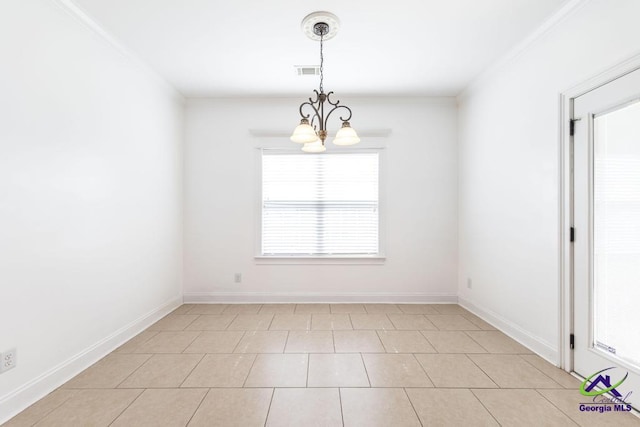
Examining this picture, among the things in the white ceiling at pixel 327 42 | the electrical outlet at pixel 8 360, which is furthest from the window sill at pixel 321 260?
the electrical outlet at pixel 8 360

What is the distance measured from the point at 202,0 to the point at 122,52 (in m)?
1.22

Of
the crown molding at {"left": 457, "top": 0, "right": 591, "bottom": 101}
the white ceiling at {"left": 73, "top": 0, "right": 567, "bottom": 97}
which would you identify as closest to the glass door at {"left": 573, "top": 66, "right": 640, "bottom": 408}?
the crown molding at {"left": 457, "top": 0, "right": 591, "bottom": 101}

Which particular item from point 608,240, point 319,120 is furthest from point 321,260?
point 608,240

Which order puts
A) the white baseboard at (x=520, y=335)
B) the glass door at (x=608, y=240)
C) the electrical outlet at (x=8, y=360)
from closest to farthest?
the electrical outlet at (x=8, y=360) → the glass door at (x=608, y=240) → the white baseboard at (x=520, y=335)

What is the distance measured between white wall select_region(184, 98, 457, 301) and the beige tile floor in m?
0.87

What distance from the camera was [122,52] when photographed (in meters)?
3.05

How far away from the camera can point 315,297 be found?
4363 millimetres

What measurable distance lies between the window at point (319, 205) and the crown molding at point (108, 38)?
152 cm

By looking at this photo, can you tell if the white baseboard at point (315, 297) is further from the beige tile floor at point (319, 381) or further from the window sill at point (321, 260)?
the beige tile floor at point (319, 381)

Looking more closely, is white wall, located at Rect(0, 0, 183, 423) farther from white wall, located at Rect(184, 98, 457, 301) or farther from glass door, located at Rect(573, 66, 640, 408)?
glass door, located at Rect(573, 66, 640, 408)

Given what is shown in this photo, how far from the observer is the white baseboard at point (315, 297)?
4.36 m

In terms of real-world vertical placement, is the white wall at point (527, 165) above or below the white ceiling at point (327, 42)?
below

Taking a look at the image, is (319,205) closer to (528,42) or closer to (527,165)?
(527,165)

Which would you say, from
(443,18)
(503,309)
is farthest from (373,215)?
(443,18)
